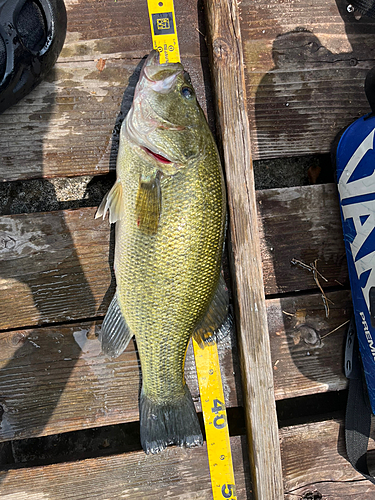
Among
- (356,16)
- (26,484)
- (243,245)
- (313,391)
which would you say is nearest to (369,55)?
(356,16)

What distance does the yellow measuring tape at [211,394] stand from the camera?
1670 millimetres

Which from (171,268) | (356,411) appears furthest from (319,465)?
(171,268)

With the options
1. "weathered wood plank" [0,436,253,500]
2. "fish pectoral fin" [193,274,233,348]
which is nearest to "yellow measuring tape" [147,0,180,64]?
"fish pectoral fin" [193,274,233,348]

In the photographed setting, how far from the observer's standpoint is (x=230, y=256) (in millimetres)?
1663

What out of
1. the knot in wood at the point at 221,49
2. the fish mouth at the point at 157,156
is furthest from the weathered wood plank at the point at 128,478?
the knot in wood at the point at 221,49

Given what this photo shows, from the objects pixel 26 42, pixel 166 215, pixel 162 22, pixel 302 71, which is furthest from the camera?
pixel 302 71

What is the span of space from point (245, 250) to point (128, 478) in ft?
4.13

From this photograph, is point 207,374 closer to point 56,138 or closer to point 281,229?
point 281,229

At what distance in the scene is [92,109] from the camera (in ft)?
5.40

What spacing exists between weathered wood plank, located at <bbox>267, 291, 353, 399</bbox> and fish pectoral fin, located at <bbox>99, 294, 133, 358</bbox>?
0.77 meters

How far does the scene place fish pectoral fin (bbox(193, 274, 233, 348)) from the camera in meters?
1.57

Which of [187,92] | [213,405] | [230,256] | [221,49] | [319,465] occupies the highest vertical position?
[221,49]

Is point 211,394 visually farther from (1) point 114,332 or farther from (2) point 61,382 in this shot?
(2) point 61,382

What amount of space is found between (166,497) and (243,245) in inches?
51.8
